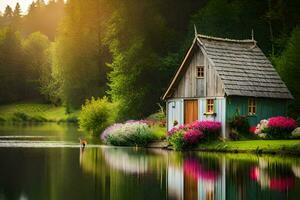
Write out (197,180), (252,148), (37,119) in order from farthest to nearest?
(37,119) < (252,148) < (197,180)

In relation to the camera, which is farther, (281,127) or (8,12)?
(8,12)

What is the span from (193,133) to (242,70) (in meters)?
6.22

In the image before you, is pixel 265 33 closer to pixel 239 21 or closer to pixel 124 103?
pixel 239 21

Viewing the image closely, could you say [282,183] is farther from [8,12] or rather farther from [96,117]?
[8,12]

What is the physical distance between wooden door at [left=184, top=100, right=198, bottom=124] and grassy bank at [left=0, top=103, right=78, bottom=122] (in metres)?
55.7

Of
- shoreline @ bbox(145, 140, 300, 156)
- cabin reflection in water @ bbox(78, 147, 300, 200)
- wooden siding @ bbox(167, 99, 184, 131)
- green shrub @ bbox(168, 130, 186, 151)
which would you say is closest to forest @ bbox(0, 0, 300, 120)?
wooden siding @ bbox(167, 99, 184, 131)

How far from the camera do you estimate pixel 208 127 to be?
39.8m

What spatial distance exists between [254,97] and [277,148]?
8379 millimetres

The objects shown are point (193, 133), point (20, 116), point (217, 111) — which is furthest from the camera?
point (20, 116)

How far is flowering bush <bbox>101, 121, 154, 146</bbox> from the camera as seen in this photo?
4206 centimetres

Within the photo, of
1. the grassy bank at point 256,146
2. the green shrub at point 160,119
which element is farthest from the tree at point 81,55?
the grassy bank at point 256,146

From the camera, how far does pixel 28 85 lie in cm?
12212

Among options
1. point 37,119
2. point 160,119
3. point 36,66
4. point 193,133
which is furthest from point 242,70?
point 36,66

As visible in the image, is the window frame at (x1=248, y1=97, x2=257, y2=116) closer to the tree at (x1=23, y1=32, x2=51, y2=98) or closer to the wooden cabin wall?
the wooden cabin wall
